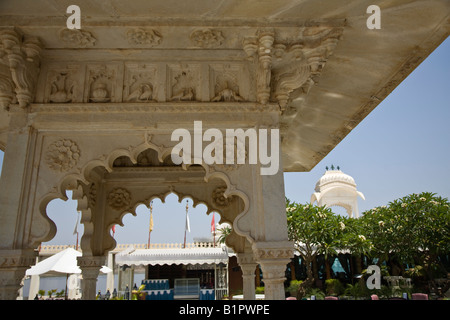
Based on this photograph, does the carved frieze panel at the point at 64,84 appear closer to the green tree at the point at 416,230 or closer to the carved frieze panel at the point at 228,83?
the carved frieze panel at the point at 228,83

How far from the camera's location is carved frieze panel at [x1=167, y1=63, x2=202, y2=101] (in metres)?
4.05

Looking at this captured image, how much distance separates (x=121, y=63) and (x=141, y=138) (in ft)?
3.19

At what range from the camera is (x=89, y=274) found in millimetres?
6402

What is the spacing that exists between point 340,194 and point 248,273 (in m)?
20.6

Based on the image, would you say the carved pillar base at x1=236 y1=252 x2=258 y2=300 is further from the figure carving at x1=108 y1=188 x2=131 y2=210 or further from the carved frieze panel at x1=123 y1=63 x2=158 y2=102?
the carved frieze panel at x1=123 y1=63 x2=158 y2=102

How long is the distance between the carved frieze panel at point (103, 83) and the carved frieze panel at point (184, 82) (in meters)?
0.58

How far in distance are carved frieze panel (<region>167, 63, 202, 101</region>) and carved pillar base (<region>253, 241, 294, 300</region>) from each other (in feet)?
5.99

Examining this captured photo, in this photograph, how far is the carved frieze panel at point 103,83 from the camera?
4.00 meters

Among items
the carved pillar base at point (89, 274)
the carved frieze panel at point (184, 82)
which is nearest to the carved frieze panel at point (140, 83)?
the carved frieze panel at point (184, 82)

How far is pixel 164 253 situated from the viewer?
18.8 metres

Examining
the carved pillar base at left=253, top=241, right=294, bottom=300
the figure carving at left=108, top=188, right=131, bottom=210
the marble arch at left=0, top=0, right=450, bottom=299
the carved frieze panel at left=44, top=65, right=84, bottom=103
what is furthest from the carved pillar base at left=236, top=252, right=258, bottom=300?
the carved frieze panel at left=44, top=65, right=84, bottom=103

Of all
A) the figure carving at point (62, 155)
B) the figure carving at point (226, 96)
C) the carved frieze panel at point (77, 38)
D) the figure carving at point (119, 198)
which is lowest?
the figure carving at point (62, 155)
